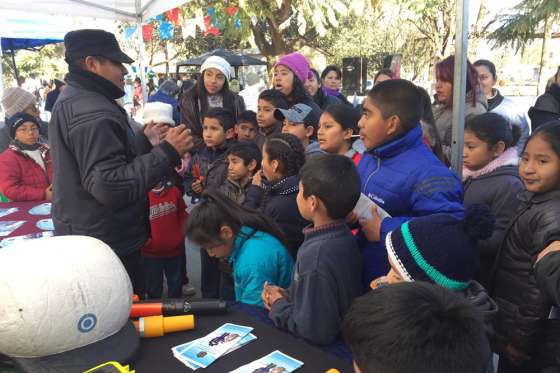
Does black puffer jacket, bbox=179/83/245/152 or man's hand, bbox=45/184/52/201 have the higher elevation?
black puffer jacket, bbox=179/83/245/152

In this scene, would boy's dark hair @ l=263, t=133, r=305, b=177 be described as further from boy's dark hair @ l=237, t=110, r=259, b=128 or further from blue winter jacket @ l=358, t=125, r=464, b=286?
boy's dark hair @ l=237, t=110, r=259, b=128

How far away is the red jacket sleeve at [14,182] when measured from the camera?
10.4 feet

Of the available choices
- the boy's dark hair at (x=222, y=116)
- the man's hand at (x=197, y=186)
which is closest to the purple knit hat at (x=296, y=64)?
the boy's dark hair at (x=222, y=116)

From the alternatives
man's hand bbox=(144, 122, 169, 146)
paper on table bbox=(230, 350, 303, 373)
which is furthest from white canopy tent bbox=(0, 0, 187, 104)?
paper on table bbox=(230, 350, 303, 373)

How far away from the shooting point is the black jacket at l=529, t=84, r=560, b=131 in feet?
11.8

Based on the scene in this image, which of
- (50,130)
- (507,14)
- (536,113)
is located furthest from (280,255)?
(507,14)

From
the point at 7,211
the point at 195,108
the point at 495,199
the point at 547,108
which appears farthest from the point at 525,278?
the point at 7,211

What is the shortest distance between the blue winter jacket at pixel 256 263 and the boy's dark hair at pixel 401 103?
73 centimetres

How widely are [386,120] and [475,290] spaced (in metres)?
0.72

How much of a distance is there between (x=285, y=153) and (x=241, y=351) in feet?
4.14

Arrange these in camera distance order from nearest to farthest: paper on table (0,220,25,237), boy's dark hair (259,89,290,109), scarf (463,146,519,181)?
scarf (463,146,519,181) → paper on table (0,220,25,237) → boy's dark hair (259,89,290,109)

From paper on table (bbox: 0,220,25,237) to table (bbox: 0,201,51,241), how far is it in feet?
0.08

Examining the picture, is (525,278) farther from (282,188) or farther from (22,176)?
(22,176)

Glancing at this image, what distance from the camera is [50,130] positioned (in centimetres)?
173
